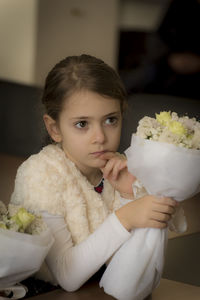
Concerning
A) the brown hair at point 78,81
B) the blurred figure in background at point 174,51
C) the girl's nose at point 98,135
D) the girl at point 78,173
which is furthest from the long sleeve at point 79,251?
the blurred figure in background at point 174,51

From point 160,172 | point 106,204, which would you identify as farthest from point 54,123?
point 160,172

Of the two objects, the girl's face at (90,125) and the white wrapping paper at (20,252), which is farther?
the girl's face at (90,125)

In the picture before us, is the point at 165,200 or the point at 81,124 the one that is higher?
the point at 81,124

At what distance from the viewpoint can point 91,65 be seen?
1510 mm

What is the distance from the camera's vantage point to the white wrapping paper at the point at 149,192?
1.22 meters

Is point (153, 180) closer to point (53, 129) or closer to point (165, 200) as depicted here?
point (165, 200)

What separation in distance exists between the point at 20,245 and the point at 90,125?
0.39 m

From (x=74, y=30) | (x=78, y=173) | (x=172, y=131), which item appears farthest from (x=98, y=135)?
(x=74, y=30)

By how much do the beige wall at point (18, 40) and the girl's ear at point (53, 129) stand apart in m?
1.35

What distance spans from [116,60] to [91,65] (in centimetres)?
218

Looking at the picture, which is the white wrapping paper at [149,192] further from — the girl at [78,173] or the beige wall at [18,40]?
the beige wall at [18,40]

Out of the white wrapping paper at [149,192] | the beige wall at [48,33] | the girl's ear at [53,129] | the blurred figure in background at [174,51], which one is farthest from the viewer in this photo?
the blurred figure in background at [174,51]

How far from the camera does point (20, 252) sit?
125cm

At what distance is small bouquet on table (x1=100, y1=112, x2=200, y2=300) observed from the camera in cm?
122
